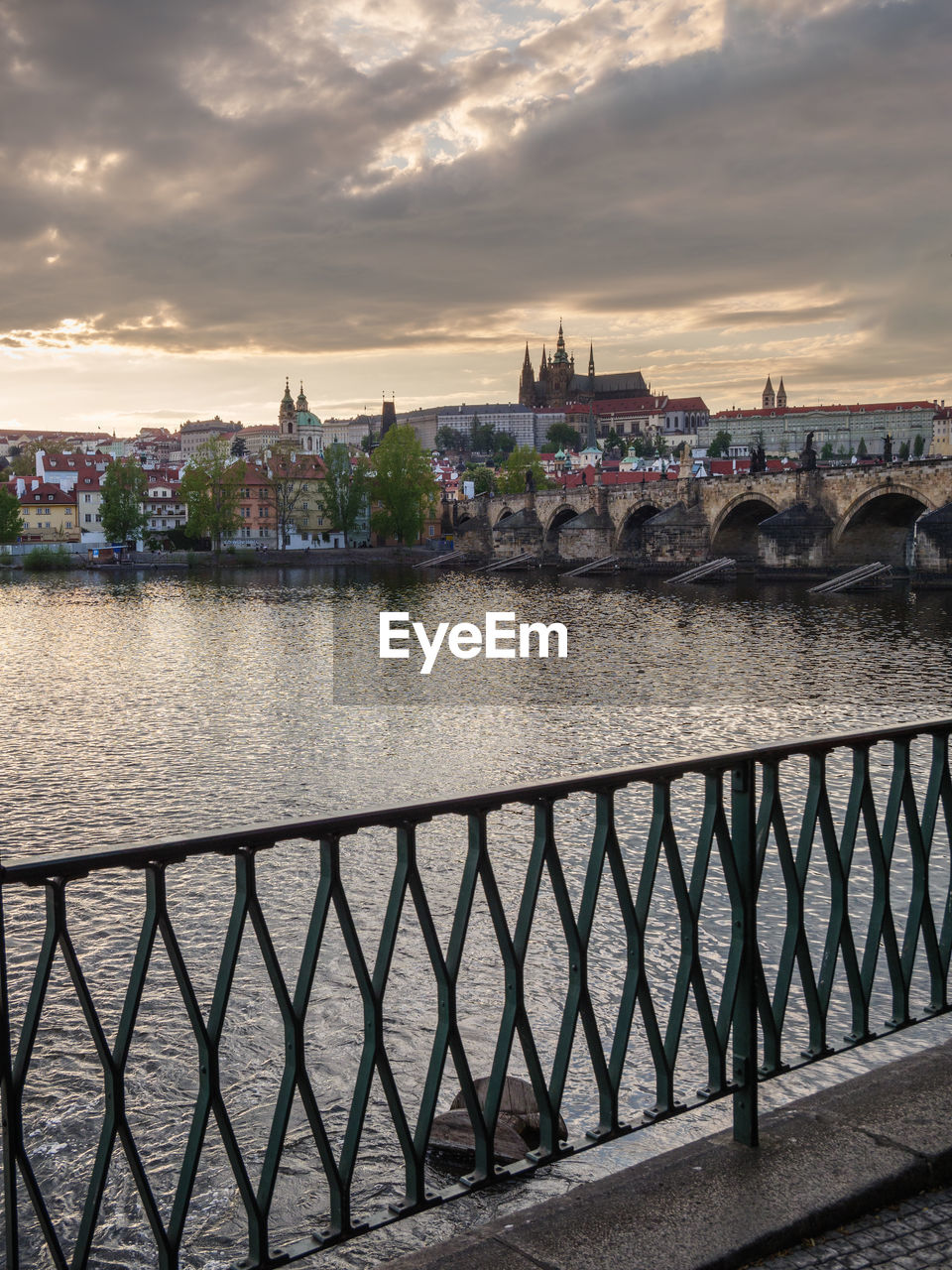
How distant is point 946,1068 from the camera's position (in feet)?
12.0

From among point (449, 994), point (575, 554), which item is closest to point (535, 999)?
point (449, 994)

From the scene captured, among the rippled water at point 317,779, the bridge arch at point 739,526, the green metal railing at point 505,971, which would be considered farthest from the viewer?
the bridge arch at point 739,526

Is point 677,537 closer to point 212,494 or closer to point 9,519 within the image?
point 212,494

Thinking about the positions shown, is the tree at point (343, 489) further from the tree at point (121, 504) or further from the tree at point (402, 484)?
the tree at point (121, 504)

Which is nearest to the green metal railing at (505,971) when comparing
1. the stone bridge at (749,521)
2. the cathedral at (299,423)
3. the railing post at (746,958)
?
the railing post at (746,958)

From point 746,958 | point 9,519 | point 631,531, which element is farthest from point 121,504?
point 746,958

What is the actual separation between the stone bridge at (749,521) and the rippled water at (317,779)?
1417 cm

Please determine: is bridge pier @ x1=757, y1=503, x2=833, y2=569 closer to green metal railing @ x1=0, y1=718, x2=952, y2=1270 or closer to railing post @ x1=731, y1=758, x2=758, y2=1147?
green metal railing @ x1=0, y1=718, x2=952, y2=1270

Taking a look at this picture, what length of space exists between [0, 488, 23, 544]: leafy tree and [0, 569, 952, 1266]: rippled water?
157 ft

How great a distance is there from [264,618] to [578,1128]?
111 feet

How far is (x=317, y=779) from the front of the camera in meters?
14.2

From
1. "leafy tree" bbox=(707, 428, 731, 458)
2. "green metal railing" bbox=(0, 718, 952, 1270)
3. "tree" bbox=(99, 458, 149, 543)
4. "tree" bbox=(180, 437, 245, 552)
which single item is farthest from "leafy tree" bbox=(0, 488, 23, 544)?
"leafy tree" bbox=(707, 428, 731, 458)

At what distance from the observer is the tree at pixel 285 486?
88562 millimetres

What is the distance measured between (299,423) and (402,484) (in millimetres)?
96285
